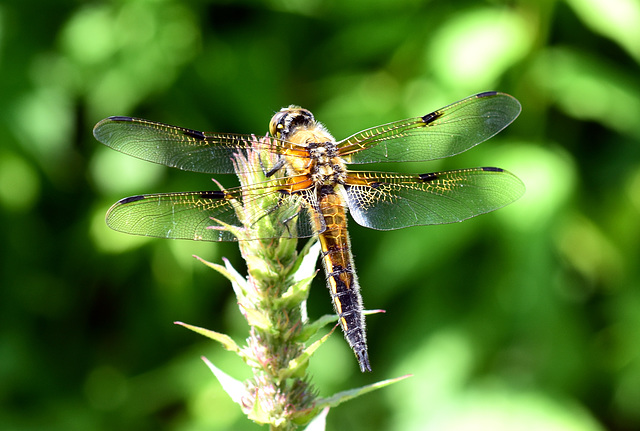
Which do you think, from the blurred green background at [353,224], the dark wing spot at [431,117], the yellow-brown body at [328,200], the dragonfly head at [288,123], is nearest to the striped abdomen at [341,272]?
the yellow-brown body at [328,200]

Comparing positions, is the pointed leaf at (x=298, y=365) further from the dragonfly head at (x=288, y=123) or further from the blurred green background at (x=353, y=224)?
the blurred green background at (x=353, y=224)

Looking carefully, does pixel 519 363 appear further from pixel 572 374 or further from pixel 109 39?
pixel 109 39

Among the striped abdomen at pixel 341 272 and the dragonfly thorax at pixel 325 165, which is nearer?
the striped abdomen at pixel 341 272

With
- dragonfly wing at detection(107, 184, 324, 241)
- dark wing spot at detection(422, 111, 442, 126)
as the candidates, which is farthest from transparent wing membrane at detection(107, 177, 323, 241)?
dark wing spot at detection(422, 111, 442, 126)

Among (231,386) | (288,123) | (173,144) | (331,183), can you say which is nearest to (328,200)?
(331,183)

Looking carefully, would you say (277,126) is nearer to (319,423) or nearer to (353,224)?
(319,423)

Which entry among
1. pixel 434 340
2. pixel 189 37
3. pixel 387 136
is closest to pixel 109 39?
pixel 189 37

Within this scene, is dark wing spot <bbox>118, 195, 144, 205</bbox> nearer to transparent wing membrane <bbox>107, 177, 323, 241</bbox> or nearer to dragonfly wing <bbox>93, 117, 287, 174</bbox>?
transparent wing membrane <bbox>107, 177, 323, 241</bbox>
